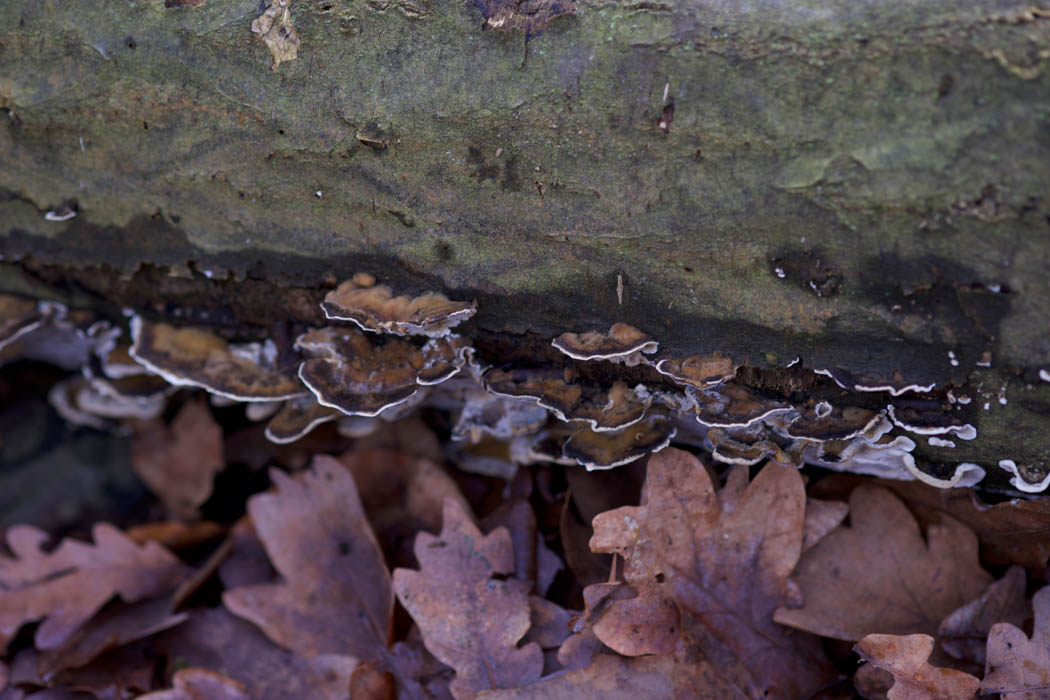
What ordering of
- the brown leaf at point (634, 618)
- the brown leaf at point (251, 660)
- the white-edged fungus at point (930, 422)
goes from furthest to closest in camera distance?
the brown leaf at point (251, 660)
the brown leaf at point (634, 618)
the white-edged fungus at point (930, 422)

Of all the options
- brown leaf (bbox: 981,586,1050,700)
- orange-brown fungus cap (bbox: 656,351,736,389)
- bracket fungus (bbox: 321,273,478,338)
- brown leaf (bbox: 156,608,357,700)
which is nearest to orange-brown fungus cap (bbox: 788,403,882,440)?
orange-brown fungus cap (bbox: 656,351,736,389)

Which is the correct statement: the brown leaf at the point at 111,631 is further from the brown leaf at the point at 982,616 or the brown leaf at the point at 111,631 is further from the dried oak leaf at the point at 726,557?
the brown leaf at the point at 982,616

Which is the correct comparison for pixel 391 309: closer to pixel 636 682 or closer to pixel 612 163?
pixel 612 163

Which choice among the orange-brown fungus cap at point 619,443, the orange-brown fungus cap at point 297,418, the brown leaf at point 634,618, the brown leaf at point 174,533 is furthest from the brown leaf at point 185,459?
the brown leaf at point 634,618

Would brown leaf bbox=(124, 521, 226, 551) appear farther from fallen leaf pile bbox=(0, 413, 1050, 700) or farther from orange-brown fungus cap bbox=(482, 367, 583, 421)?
orange-brown fungus cap bbox=(482, 367, 583, 421)

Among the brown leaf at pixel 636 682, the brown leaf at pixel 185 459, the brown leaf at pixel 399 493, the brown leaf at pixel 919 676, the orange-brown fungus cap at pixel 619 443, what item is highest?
the orange-brown fungus cap at pixel 619 443

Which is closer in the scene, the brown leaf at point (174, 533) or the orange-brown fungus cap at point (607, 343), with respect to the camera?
the orange-brown fungus cap at point (607, 343)

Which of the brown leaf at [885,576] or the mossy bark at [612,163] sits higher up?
the mossy bark at [612,163]

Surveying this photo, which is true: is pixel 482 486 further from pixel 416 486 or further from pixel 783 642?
pixel 783 642
